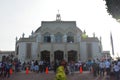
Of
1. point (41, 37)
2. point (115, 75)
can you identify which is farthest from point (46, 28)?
point (115, 75)

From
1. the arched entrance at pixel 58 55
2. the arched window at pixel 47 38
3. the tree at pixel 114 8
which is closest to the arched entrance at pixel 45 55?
the arched entrance at pixel 58 55

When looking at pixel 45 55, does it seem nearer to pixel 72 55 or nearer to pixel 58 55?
pixel 58 55

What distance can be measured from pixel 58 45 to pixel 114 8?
85.0 ft

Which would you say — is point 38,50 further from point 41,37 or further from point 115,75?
point 115,75

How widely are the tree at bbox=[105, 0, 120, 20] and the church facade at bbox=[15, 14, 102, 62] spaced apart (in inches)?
977

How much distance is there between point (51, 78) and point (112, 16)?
30.0 feet

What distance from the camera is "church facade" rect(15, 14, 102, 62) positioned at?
138ft

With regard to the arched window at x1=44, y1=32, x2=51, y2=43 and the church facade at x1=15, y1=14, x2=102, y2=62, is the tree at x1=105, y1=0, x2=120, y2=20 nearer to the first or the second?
the church facade at x1=15, y1=14, x2=102, y2=62

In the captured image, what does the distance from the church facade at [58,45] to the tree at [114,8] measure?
2482 cm

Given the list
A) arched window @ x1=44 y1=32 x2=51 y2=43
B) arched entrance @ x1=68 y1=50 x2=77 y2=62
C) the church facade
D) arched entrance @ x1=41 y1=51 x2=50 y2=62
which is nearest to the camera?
the church facade

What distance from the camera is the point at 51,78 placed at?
23344 mm

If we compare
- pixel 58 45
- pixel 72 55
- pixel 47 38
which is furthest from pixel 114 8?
pixel 47 38

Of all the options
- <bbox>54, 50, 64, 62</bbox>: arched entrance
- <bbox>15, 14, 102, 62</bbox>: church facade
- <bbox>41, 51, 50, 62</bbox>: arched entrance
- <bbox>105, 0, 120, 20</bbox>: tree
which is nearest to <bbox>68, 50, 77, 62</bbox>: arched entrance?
<bbox>15, 14, 102, 62</bbox>: church facade

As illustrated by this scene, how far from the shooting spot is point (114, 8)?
1688 cm
